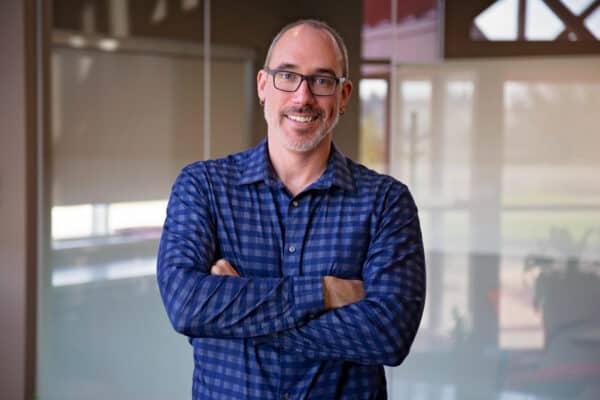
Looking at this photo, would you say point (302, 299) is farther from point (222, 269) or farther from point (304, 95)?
point (304, 95)

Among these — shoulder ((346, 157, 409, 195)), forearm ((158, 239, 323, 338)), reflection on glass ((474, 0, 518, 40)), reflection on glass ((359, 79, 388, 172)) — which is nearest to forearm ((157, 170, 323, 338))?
forearm ((158, 239, 323, 338))

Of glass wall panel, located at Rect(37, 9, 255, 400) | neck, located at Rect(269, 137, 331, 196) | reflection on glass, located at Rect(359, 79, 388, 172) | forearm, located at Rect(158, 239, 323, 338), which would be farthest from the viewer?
glass wall panel, located at Rect(37, 9, 255, 400)

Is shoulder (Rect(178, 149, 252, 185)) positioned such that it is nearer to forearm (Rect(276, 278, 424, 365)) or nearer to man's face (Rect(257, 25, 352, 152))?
man's face (Rect(257, 25, 352, 152))

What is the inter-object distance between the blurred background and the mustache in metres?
1.60

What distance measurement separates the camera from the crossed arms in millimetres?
1659

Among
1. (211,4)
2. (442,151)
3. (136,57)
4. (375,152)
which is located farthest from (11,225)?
(442,151)

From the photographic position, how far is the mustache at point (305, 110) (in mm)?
1770

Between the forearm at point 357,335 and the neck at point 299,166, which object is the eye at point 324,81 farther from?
the forearm at point 357,335

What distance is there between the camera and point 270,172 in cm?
185

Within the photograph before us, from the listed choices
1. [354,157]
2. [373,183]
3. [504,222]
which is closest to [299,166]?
[373,183]

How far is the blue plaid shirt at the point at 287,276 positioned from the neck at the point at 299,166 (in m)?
0.03

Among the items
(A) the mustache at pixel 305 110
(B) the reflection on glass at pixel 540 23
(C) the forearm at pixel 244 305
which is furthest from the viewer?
(B) the reflection on glass at pixel 540 23

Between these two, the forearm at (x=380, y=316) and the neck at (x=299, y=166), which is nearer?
the forearm at (x=380, y=316)

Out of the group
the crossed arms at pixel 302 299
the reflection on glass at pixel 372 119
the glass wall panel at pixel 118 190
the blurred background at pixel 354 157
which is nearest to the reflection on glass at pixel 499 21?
the blurred background at pixel 354 157
